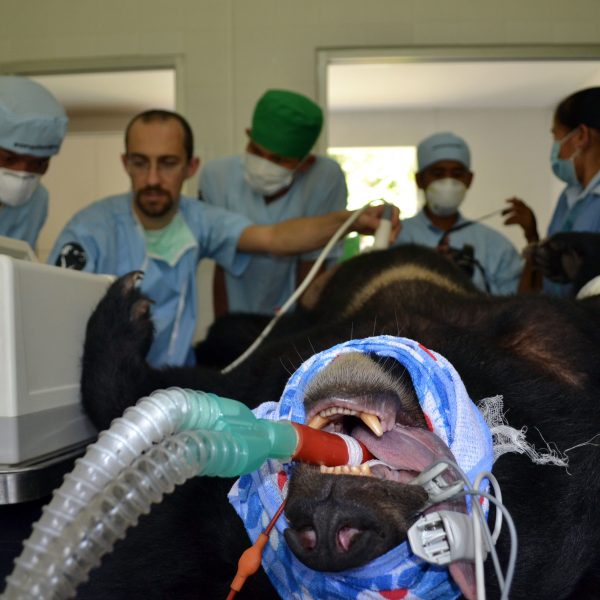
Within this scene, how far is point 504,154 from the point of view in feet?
22.4

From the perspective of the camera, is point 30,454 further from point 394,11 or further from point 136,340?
point 394,11

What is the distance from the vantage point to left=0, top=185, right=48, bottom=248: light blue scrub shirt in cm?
234

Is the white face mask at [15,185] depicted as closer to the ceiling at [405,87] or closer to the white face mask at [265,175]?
the white face mask at [265,175]

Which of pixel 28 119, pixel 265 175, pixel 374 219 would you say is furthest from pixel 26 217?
pixel 374 219

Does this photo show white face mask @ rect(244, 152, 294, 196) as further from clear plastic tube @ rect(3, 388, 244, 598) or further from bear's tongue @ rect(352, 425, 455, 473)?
clear plastic tube @ rect(3, 388, 244, 598)

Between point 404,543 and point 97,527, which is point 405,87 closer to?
point 404,543

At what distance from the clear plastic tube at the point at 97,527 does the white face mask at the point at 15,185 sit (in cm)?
175

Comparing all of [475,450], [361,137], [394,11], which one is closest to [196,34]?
[394,11]

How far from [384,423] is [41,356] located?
1.76 ft

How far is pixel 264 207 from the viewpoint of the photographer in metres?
3.15

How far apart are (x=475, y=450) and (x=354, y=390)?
0.15 metres

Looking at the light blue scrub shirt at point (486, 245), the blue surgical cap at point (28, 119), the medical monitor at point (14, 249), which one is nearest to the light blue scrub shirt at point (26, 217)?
the blue surgical cap at point (28, 119)

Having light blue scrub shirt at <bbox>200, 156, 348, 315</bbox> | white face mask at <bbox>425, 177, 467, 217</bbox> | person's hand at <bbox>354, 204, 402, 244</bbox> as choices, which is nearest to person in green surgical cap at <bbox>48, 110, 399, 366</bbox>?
person's hand at <bbox>354, 204, 402, 244</bbox>

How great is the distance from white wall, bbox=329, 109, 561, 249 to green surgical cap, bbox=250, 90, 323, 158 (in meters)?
3.92
